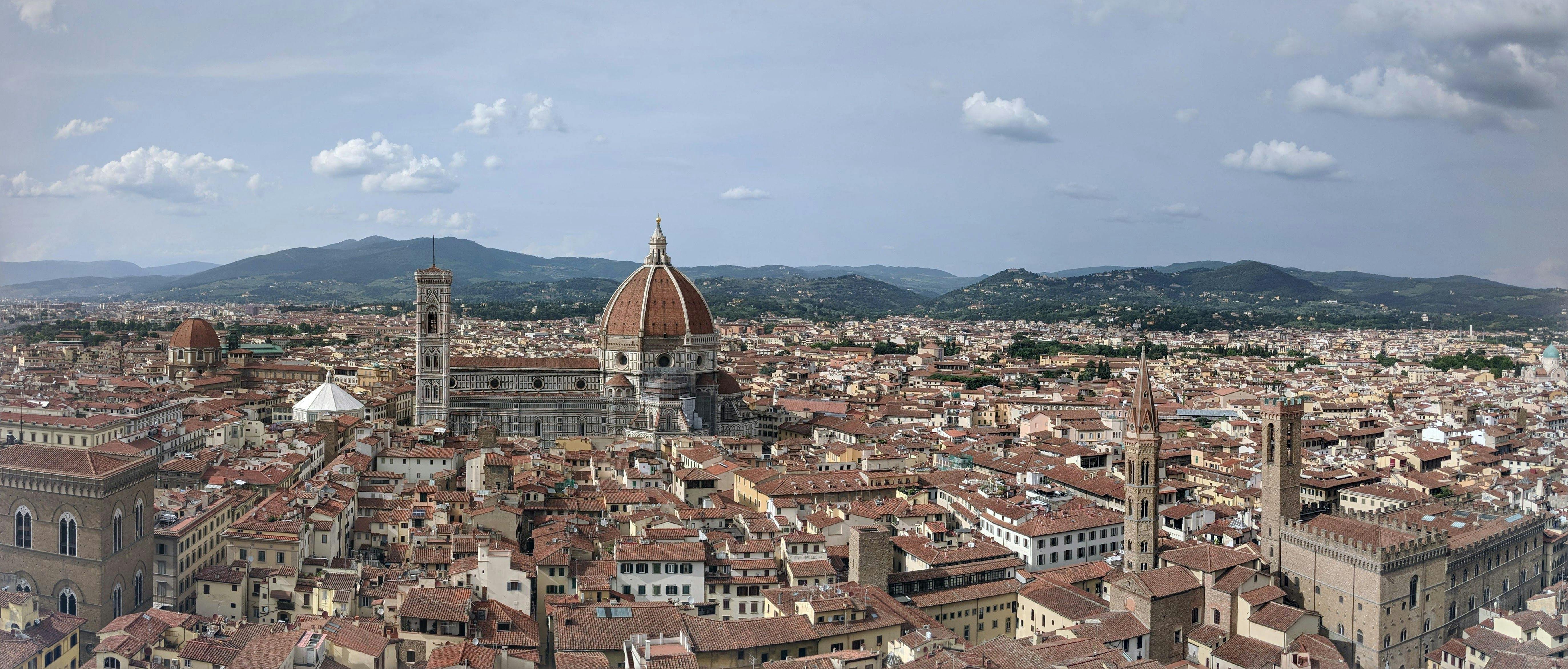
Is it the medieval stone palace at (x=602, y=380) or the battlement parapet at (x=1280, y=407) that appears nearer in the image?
the battlement parapet at (x=1280, y=407)

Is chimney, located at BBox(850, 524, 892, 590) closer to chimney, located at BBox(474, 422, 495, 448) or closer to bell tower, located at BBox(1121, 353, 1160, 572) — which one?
bell tower, located at BBox(1121, 353, 1160, 572)

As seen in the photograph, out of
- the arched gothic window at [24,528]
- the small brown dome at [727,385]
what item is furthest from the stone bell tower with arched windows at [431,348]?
the arched gothic window at [24,528]

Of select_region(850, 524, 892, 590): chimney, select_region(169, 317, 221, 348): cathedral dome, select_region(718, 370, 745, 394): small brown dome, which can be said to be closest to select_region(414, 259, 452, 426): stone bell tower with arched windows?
select_region(718, 370, 745, 394): small brown dome

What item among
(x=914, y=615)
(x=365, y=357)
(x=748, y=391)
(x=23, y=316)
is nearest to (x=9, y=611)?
(x=914, y=615)

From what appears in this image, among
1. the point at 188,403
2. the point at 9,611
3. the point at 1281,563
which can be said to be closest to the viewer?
the point at 9,611

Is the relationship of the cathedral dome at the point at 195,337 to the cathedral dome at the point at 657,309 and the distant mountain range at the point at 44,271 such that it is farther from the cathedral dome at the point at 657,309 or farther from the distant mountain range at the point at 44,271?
the cathedral dome at the point at 657,309

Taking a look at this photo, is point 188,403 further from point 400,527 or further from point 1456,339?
point 1456,339
